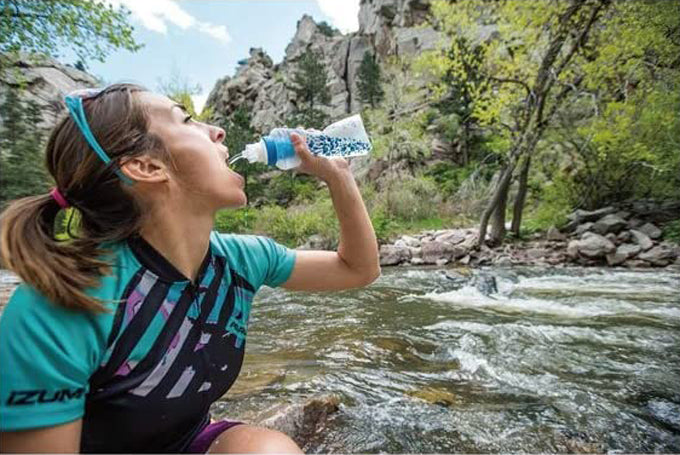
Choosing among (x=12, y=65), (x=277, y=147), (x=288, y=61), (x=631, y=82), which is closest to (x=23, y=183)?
(x=12, y=65)

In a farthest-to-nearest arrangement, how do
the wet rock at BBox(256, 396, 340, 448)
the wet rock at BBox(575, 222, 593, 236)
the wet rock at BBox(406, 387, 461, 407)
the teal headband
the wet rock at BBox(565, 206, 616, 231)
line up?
the wet rock at BBox(565, 206, 616, 231) < the wet rock at BBox(575, 222, 593, 236) < the wet rock at BBox(406, 387, 461, 407) < the wet rock at BBox(256, 396, 340, 448) < the teal headband

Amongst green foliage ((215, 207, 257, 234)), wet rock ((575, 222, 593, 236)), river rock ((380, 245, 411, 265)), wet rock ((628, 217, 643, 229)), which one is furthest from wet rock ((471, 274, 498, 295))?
green foliage ((215, 207, 257, 234))

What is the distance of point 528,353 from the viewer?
342cm

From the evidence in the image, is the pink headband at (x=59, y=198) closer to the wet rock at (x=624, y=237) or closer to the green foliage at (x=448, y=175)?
the wet rock at (x=624, y=237)

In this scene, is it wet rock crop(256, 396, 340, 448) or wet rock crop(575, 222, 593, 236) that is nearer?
wet rock crop(256, 396, 340, 448)

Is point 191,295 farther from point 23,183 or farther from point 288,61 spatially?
point 288,61

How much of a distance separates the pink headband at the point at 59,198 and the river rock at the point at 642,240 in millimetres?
10065

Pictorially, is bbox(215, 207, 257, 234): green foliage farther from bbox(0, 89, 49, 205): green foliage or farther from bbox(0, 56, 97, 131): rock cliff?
bbox(0, 56, 97, 131): rock cliff

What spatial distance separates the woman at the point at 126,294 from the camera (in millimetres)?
759

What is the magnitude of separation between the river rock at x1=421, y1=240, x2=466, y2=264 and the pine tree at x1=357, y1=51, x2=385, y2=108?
79.7 ft

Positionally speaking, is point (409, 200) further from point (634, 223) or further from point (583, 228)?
point (634, 223)

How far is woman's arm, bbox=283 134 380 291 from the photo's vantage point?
150cm

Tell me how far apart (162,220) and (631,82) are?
36.4 ft

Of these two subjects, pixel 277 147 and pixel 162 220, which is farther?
pixel 277 147
